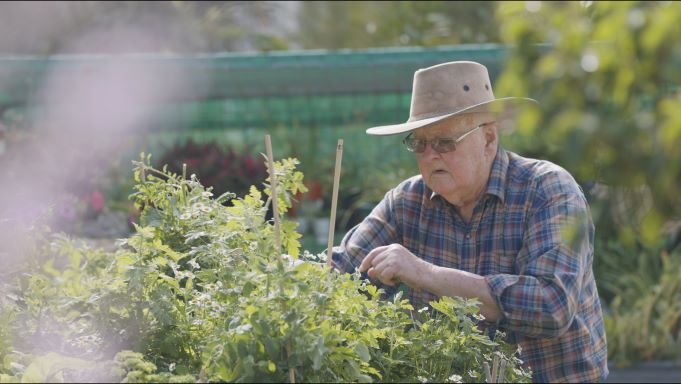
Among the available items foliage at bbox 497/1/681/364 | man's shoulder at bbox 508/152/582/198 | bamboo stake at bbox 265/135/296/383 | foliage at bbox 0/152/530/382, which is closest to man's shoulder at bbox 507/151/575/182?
man's shoulder at bbox 508/152/582/198

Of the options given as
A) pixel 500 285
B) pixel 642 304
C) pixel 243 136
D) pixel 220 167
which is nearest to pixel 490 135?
pixel 500 285

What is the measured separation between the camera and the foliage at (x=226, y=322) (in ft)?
7.69

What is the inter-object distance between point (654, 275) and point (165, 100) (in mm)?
3883

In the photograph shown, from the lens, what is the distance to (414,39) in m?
11.8

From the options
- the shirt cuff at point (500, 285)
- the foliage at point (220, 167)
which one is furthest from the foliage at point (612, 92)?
the foliage at point (220, 167)

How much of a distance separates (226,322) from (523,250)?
50.2 inches

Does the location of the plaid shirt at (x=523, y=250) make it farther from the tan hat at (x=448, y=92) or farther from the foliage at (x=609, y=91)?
the foliage at (x=609, y=91)

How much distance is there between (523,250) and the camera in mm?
3441

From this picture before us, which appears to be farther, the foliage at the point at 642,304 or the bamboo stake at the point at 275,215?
the foliage at the point at 642,304

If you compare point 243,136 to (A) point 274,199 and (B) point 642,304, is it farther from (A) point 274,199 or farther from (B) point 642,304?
(A) point 274,199

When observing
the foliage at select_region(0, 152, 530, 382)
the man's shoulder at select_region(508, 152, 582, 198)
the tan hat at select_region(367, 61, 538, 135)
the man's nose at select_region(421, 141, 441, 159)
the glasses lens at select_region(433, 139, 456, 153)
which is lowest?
the foliage at select_region(0, 152, 530, 382)

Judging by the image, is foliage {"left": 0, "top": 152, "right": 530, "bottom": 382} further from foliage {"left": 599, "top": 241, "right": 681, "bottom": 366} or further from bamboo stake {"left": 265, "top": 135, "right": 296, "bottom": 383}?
foliage {"left": 599, "top": 241, "right": 681, "bottom": 366}

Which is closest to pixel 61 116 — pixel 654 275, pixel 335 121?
pixel 335 121

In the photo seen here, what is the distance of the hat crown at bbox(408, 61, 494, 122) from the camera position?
12.0ft
